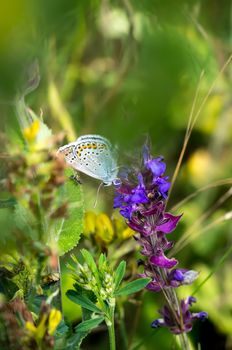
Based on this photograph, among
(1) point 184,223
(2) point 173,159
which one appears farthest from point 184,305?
(2) point 173,159

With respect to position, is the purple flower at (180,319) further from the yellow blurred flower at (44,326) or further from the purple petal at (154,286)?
the yellow blurred flower at (44,326)

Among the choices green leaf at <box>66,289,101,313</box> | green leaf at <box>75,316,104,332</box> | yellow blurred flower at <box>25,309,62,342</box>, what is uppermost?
yellow blurred flower at <box>25,309,62,342</box>

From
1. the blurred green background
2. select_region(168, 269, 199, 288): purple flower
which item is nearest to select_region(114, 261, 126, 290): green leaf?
select_region(168, 269, 199, 288): purple flower

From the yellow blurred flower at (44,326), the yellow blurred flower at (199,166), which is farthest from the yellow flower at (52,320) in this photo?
the yellow blurred flower at (199,166)

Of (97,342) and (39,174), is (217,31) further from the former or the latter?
(39,174)

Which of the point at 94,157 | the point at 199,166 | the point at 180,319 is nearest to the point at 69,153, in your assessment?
the point at 94,157

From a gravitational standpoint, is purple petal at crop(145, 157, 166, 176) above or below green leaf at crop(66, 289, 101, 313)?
above

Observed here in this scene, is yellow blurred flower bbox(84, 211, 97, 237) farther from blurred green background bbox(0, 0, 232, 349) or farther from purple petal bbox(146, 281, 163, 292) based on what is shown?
purple petal bbox(146, 281, 163, 292)
